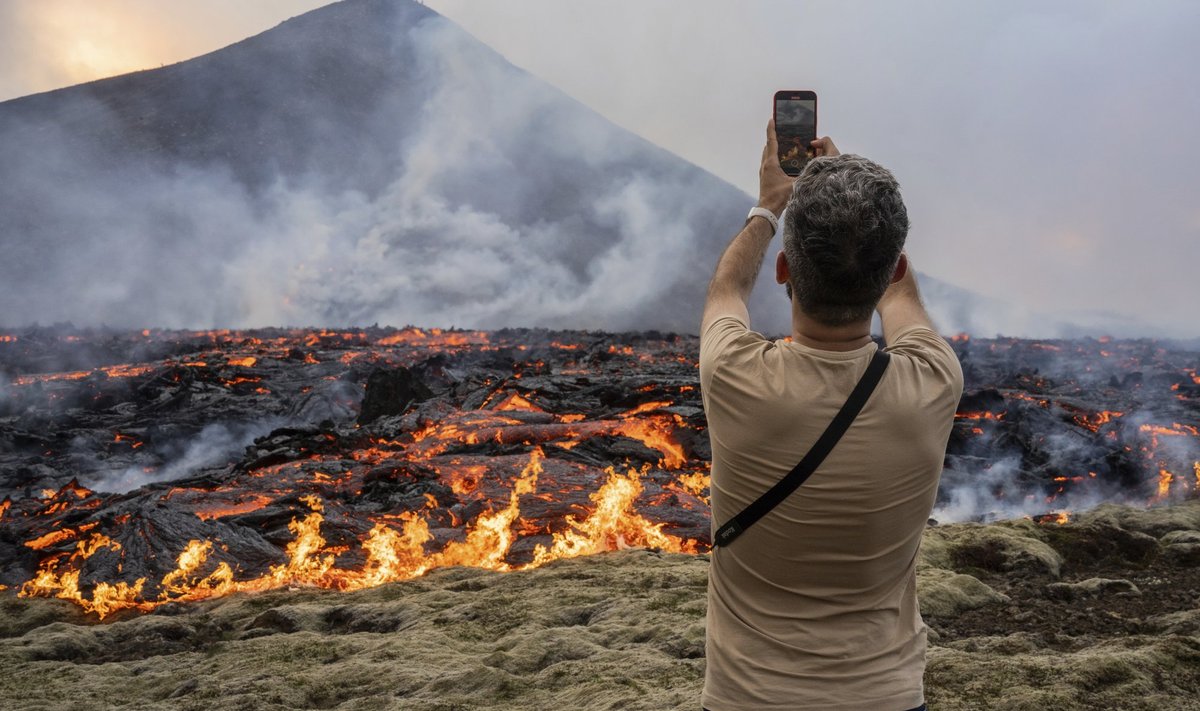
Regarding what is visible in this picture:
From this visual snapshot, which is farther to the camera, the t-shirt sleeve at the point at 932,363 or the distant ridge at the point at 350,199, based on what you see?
the distant ridge at the point at 350,199

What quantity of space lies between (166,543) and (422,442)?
478 cm

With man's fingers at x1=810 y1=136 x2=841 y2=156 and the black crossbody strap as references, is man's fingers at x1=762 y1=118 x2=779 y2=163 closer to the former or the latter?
man's fingers at x1=810 y1=136 x2=841 y2=156

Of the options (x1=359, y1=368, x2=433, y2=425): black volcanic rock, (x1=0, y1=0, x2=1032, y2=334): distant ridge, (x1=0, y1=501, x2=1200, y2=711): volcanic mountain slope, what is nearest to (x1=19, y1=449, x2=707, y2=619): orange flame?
(x1=0, y1=501, x2=1200, y2=711): volcanic mountain slope

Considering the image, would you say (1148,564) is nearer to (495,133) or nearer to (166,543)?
(166,543)

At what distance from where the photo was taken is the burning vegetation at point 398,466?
8.55 metres

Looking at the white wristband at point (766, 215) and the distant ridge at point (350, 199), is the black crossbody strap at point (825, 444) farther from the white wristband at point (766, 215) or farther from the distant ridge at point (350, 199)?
the distant ridge at point (350, 199)

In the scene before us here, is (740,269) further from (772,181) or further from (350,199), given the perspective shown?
(350,199)

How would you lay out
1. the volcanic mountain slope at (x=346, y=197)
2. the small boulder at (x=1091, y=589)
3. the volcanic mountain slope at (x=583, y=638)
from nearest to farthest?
1. the volcanic mountain slope at (x=583, y=638)
2. the small boulder at (x=1091, y=589)
3. the volcanic mountain slope at (x=346, y=197)

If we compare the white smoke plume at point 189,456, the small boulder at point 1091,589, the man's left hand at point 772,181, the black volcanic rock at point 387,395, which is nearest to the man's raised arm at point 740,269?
the man's left hand at point 772,181

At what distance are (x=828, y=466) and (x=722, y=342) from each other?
383 millimetres

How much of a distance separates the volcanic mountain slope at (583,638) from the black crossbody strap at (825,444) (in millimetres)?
2377

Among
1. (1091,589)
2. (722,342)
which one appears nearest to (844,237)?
(722,342)

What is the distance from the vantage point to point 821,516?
194 centimetres

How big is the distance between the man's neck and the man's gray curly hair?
0.01m
